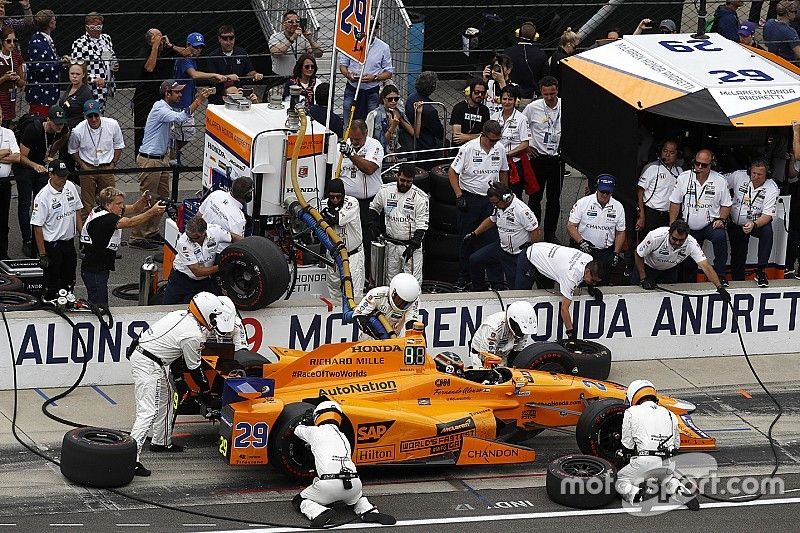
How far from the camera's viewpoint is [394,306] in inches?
568

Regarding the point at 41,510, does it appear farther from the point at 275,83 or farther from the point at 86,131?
the point at 275,83

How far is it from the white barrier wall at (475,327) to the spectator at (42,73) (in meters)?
4.85

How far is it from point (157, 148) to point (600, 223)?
558cm

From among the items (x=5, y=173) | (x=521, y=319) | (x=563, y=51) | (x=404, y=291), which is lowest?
(x=521, y=319)

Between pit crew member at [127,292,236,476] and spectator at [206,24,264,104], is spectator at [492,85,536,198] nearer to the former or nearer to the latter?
spectator at [206,24,264,104]

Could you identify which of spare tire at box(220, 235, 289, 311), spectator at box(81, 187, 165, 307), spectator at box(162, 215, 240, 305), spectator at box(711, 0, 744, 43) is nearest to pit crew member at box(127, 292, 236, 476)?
spare tire at box(220, 235, 289, 311)

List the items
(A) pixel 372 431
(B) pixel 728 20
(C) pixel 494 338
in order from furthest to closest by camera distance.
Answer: (B) pixel 728 20 → (C) pixel 494 338 → (A) pixel 372 431

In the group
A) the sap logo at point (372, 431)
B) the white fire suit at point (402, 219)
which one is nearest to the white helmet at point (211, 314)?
the sap logo at point (372, 431)

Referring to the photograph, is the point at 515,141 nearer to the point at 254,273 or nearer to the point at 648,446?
the point at 254,273

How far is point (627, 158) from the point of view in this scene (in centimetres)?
1828

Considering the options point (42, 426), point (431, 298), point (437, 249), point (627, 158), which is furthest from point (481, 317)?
point (42, 426)

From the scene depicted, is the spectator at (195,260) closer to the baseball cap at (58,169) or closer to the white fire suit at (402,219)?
the baseball cap at (58,169)

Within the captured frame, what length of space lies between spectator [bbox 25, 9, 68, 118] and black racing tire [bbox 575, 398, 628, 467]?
8.66 metres

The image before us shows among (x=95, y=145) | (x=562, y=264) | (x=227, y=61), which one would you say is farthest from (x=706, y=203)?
(x=95, y=145)
